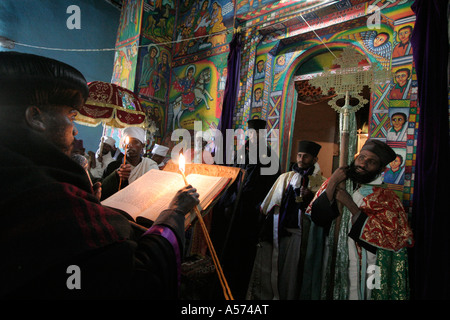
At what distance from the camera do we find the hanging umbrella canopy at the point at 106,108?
3.84 meters

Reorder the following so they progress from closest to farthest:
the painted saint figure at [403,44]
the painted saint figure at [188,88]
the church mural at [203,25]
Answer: the painted saint figure at [403,44], the church mural at [203,25], the painted saint figure at [188,88]

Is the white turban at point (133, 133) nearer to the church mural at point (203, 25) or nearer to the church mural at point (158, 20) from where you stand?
the church mural at point (203, 25)

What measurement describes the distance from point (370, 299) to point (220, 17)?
6.71 m

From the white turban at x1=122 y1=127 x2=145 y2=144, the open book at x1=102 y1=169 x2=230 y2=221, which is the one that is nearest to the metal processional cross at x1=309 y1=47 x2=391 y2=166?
the open book at x1=102 y1=169 x2=230 y2=221

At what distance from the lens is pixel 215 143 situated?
18.7 feet

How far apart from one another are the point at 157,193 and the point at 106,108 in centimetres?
310

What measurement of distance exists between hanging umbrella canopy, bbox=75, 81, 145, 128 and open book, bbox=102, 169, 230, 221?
2712 mm

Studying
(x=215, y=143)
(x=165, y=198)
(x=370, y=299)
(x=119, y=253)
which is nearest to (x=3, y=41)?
(x=215, y=143)

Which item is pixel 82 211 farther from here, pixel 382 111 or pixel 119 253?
pixel 382 111

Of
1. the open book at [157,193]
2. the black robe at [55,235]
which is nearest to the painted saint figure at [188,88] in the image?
the open book at [157,193]

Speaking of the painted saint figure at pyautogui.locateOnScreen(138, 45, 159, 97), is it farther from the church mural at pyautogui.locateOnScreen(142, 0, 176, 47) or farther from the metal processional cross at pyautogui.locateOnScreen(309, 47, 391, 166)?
the metal processional cross at pyautogui.locateOnScreen(309, 47, 391, 166)

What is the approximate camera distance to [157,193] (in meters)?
1.56

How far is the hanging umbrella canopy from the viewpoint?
3.84 metres

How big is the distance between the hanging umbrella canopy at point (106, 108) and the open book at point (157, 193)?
2712 mm
